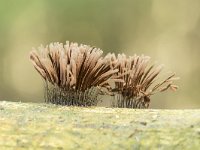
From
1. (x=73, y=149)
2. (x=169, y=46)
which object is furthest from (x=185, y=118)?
(x=169, y=46)

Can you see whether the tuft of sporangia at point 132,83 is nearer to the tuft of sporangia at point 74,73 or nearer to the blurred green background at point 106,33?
the tuft of sporangia at point 74,73

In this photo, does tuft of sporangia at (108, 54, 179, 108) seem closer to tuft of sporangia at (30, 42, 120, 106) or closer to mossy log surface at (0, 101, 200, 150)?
tuft of sporangia at (30, 42, 120, 106)

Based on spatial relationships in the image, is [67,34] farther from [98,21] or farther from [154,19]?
[154,19]

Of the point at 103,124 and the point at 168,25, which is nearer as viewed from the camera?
the point at 103,124

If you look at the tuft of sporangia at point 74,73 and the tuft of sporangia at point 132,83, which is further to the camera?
the tuft of sporangia at point 132,83

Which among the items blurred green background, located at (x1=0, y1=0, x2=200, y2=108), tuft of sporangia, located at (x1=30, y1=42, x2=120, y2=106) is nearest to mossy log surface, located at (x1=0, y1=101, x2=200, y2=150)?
tuft of sporangia, located at (x1=30, y1=42, x2=120, y2=106)

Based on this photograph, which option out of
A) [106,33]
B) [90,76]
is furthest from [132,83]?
[106,33]

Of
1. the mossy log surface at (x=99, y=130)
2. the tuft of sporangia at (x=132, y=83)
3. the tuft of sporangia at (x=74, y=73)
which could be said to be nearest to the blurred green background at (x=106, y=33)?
the tuft of sporangia at (x=132, y=83)
